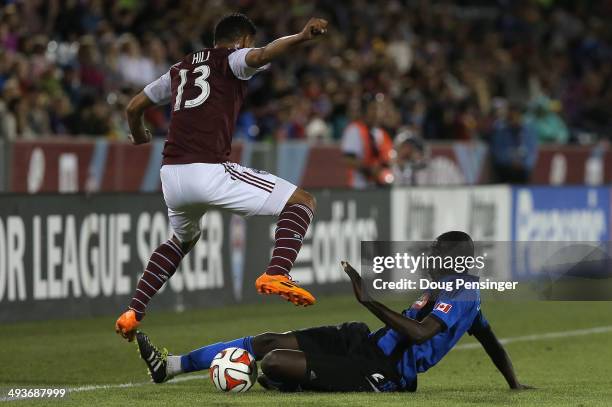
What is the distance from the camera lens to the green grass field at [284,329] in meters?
7.56

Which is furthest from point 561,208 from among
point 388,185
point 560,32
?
point 560,32

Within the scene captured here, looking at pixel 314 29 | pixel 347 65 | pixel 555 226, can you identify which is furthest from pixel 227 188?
pixel 347 65

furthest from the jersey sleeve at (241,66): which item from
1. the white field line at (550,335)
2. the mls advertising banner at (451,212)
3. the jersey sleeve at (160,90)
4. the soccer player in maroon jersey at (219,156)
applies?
the mls advertising banner at (451,212)

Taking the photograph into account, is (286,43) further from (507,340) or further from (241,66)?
(507,340)

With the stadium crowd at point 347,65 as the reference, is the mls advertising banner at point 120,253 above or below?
below

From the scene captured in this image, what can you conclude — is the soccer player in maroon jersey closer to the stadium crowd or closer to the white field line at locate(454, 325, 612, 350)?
the white field line at locate(454, 325, 612, 350)

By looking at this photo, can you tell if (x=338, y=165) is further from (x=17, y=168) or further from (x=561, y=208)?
(x=17, y=168)

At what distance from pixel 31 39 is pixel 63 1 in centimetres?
134

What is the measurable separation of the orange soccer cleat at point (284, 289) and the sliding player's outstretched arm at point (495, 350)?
1016 millimetres

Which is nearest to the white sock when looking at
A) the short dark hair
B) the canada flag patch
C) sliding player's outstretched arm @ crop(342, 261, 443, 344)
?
sliding player's outstretched arm @ crop(342, 261, 443, 344)

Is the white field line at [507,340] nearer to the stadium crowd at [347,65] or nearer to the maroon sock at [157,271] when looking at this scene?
the maroon sock at [157,271]

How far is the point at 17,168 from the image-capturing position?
582 inches

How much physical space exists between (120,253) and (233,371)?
17.9ft

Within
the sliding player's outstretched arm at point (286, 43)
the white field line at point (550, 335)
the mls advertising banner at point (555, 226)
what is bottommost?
the white field line at point (550, 335)
